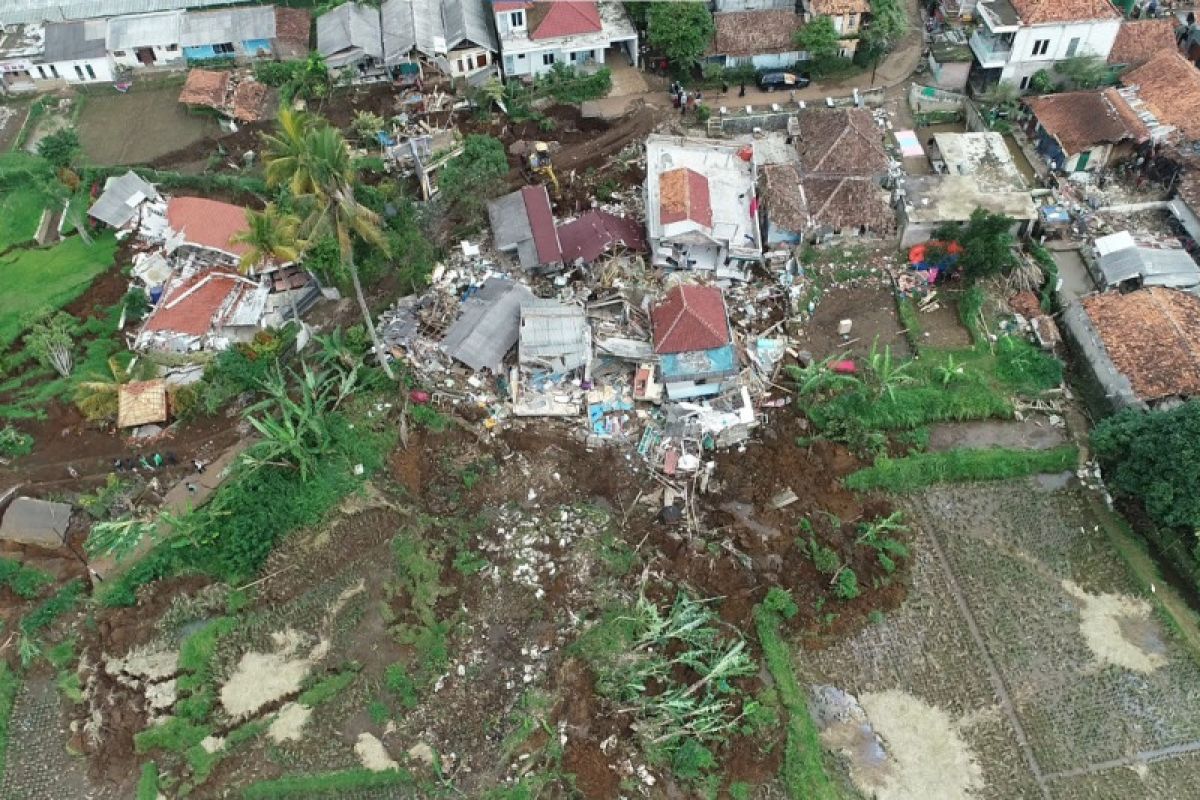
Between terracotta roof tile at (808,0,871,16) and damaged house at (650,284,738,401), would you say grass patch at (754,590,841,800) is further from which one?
terracotta roof tile at (808,0,871,16)

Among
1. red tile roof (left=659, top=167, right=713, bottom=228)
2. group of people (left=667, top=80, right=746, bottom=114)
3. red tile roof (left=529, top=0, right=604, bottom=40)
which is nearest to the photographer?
red tile roof (left=659, top=167, right=713, bottom=228)

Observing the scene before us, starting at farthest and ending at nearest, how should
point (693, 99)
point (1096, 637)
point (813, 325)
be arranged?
point (693, 99), point (813, 325), point (1096, 637)

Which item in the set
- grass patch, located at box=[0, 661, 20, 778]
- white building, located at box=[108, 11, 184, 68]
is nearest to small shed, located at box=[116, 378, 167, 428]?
grass patch, located at box=[0, 661, 20, 778]

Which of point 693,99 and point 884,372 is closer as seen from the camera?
point 884,372

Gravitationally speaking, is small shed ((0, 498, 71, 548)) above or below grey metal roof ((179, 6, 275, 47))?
below

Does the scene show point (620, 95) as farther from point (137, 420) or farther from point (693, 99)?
point (137, 420)

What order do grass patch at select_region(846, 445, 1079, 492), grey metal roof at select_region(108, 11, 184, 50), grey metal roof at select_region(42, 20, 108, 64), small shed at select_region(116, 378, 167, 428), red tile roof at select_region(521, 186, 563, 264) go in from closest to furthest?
grass patch at select_region(846, 445, 1079, 492) → small shed at select_region(116, 378, 167, 428) → red tile roof at select_region(521, 186, 563, 264) → grey metal roof at select_region(42, 20, 108, 64) → grey metal roof at select_region(108, 11, 184, 50)

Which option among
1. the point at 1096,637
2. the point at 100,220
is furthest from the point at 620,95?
the point at 1096,637
